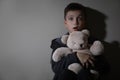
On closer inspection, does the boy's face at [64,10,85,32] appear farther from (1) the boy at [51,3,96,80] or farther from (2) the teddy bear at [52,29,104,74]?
(2) the teddy bear at [52,29,104,74]

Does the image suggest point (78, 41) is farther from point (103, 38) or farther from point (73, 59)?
point (103, 38)

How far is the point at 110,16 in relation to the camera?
174 cm

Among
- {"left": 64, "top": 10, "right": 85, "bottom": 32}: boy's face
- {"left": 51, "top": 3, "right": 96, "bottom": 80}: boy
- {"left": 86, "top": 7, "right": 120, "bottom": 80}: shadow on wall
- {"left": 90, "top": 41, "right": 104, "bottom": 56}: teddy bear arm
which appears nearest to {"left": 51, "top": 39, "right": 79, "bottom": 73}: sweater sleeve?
{"left": 51, "top": 3, "right": 96, "bottom": 80}: boy

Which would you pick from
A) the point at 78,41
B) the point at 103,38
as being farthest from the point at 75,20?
the point at 103,38

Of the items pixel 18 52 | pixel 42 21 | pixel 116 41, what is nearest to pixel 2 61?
pixel 18 52

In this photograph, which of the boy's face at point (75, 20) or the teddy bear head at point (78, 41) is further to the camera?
the boy's face at point (75, 20)

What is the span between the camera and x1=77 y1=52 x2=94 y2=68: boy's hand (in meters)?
1.40

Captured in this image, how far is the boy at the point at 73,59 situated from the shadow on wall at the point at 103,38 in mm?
166

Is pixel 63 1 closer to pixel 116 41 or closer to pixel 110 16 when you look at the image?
pixel 110 16

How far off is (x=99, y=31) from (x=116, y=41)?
0.16 meters

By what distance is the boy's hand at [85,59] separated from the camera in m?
1.40

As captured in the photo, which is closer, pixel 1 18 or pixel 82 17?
pixel 82 17

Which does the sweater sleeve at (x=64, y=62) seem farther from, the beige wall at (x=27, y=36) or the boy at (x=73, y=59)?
the beige wall at (x=27, y=36)

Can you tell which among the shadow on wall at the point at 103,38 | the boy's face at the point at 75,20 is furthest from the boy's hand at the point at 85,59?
the shadow on wall at the point at 103,38
